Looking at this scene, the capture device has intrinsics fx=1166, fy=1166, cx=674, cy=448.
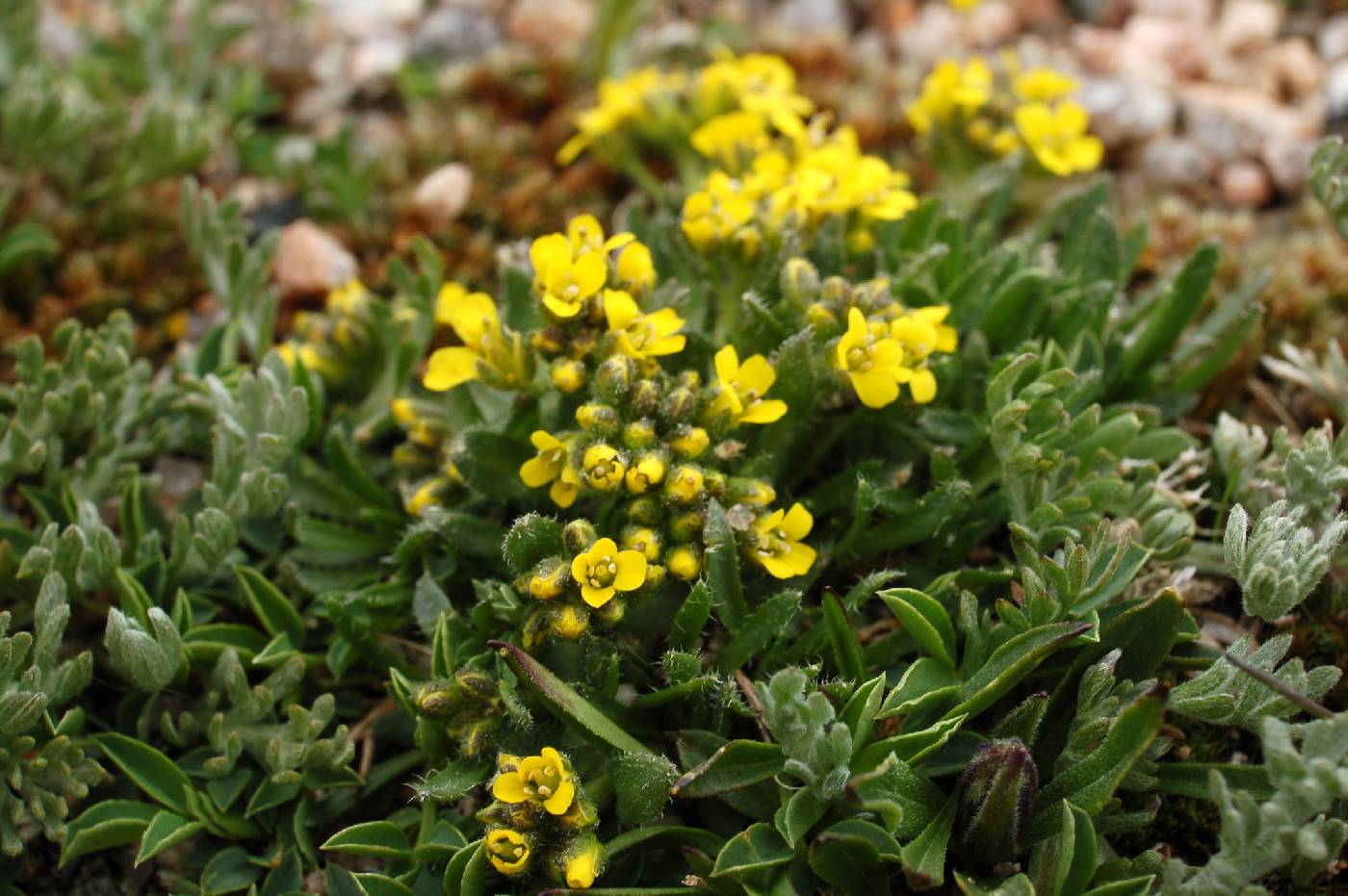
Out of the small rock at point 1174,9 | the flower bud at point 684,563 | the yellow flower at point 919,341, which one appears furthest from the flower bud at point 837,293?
the small rock at point 1174,9

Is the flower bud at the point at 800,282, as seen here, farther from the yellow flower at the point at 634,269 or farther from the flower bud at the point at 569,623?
the flower bud at the point at 569,623

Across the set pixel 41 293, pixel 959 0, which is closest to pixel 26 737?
pixel 41 293

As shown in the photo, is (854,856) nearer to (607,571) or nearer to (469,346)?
(607,571)

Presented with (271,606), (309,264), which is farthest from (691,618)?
(309,264)

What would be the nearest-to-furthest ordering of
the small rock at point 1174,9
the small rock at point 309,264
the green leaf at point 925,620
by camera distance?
the green leaf at point 925,620, the small rock at point 309,264, the small rock at point 1174,9

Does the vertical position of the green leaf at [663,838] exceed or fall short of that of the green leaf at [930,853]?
it falls short

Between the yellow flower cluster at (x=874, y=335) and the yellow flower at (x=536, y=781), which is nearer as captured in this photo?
the yellow flower at (x=536, y=781)
